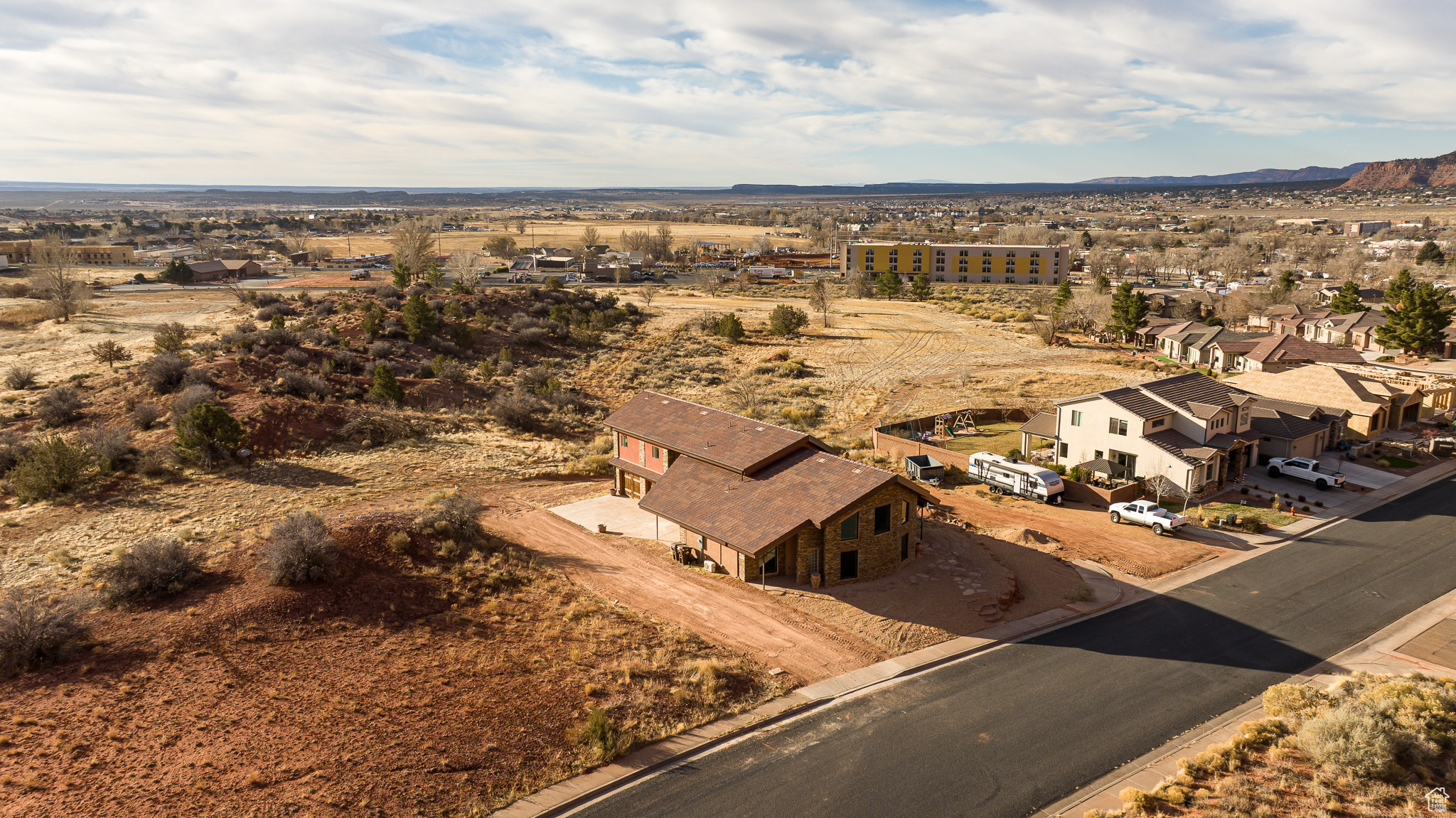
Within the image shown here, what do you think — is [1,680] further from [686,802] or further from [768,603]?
[768,603]

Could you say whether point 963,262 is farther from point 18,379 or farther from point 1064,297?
point 18,379

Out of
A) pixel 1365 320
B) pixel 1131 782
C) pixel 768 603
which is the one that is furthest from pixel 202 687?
pixel 1365 320

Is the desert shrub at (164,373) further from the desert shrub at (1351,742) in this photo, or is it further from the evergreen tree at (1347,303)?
the evergreen tree at (1347,303)

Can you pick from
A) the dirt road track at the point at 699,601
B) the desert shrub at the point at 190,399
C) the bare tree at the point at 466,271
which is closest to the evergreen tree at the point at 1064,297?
the bare tree at the point at 466,271

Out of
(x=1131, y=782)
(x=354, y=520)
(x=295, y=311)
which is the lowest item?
(x=1131, y=782)

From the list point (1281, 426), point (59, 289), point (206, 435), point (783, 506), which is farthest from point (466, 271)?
point (1281, 426)

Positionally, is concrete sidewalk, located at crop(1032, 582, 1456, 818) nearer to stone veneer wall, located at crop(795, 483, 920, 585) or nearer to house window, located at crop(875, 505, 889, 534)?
stone veneer wall, located at crop(795, 483, 920, 585)

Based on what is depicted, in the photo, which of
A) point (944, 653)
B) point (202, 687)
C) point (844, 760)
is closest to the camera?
point (844, 760)
